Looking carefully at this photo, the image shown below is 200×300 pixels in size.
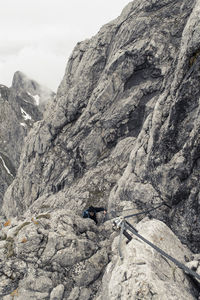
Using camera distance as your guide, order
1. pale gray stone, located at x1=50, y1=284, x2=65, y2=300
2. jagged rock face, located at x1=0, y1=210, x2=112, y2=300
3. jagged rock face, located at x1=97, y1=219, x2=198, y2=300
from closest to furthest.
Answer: jagged rock face, located at x1=97, y1=219, x2=198, y2=300, pale gray stone, located at x1=50, y1=284, x2=65, y2=300, jagged rock face, located at x1=0, y1=210, x2=112, y2=300

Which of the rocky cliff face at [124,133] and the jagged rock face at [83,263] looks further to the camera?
the rocky cliff face at [124,133]

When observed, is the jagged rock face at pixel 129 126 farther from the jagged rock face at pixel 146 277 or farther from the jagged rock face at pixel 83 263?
the jagged rock face at pixel 146 277

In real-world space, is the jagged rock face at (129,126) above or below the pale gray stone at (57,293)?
above

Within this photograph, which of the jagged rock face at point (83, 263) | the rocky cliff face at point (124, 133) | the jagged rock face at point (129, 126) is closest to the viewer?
the jagged rock face at point (83, 263)

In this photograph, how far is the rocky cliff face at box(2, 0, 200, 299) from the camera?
17.4m

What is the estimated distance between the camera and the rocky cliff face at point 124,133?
1742cm

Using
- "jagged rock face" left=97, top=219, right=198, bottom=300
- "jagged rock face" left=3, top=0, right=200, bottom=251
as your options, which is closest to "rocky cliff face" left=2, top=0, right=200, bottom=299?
"jagged rock face" left=3, top=0, right=200, bottom=251

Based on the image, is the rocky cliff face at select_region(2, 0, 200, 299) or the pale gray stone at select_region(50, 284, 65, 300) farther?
the rocky cliff face at select_region(2, 0, 200, 299)

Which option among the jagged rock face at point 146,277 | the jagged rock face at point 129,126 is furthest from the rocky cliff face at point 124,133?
the jagged rock face at point 146,277

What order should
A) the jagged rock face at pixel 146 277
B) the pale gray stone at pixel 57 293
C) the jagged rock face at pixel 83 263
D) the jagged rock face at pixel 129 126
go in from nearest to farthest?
1. the jagged rock face at pixel 146 277
2. the jagged rock face at pixel 83 263
3. the pale gray stone at pixel 57 293
4. the jagged rock face at pixel 129 126

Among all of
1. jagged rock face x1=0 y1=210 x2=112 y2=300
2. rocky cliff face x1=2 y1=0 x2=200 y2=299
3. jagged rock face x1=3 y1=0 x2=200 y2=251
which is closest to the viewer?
jagged rock face x1=0 y1=210 x2=112 y2=300

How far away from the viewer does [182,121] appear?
1806cm

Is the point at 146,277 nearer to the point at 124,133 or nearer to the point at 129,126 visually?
the point at 124,133

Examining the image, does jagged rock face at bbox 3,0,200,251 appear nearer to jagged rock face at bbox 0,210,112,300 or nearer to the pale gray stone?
jagged rock face at bbox 0,210,112,300
